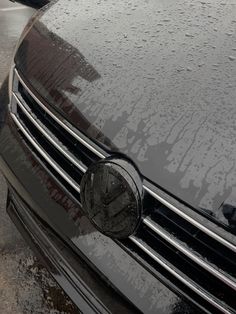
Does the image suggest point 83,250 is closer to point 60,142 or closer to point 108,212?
point 108,212

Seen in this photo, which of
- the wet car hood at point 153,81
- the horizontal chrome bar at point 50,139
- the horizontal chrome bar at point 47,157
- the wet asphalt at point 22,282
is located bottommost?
the wet asphalt at point 22,282

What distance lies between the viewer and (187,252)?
1.30 metres

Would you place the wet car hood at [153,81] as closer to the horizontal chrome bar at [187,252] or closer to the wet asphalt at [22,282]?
the horizontal chrome bar at [187,252]

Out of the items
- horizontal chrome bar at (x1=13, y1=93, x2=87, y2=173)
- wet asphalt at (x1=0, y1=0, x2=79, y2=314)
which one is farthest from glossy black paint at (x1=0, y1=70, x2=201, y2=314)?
wet asphalt at (x1=0, y1=0, x2=79, y2=314)

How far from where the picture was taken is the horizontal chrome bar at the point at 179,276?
4.10ft

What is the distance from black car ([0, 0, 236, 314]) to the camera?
1.31 metres

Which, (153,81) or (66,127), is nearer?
(153,81)

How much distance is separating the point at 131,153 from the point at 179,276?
400 mm

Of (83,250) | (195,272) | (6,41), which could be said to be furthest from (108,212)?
(6,41)

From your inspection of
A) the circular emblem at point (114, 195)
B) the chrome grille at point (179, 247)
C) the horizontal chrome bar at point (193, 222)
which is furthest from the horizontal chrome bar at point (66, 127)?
the horizontal chrome bar at point (193, 222)

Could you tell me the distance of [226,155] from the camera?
51.1 inches

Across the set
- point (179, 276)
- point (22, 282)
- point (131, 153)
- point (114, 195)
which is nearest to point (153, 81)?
point (131, 153)

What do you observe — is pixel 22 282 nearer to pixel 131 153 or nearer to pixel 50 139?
pixel 50 139

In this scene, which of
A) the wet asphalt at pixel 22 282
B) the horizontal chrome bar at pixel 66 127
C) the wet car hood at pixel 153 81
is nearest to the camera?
the wet car hood at pixel 153 81
